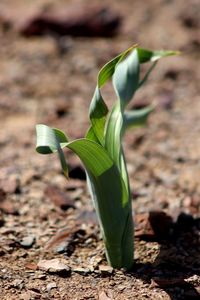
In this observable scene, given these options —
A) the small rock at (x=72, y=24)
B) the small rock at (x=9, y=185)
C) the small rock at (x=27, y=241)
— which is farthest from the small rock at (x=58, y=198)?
the small rock at (x=72, y=24)

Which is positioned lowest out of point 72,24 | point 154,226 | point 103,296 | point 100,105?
point 103,296

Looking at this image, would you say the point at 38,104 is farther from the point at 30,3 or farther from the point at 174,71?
the point at 30,3

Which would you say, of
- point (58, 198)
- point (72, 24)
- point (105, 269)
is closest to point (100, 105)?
point (105, 269)

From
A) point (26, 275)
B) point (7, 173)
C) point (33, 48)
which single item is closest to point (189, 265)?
point (26, 275)

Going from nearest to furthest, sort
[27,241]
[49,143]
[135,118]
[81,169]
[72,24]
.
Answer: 1. [49,143]
2. [27,241]
3. [135,118]
4. [81,169]
5. [72,24]

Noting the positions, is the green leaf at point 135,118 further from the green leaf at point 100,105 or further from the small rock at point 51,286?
the small rock at point 51,286

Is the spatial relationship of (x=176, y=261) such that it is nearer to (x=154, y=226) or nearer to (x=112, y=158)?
(x=154, y=226)
